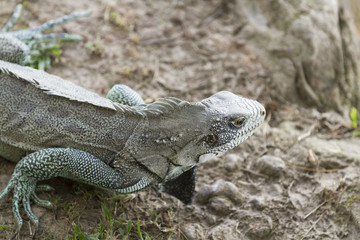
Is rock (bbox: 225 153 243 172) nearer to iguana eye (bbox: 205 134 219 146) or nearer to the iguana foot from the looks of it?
iguana eye (bbox: 205 134 219 146)

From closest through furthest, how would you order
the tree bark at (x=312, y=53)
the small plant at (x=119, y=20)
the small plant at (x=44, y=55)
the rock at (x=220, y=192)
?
the rock at (x=220, y=192) → the small plant at (x=44, y=55) → the tree bark at (x=312, y=53) → the small plant at (x=119, y=20)

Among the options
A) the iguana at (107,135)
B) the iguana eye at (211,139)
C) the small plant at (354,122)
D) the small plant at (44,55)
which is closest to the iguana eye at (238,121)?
the iguana at (107,135)

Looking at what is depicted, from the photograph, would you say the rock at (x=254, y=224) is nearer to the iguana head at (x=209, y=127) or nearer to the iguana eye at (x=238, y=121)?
the iguana head at (x=209, y=127)

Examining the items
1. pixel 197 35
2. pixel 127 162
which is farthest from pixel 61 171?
pixel 197 35

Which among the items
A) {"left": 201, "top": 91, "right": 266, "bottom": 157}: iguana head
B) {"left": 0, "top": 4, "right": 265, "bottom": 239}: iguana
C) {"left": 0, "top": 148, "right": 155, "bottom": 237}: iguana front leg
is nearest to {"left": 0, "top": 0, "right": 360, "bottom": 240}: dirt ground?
{"left": 0, "top": 148, "right": 155, "bottom": 237}: iguana front leg

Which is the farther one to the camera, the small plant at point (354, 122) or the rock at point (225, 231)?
the small plant at point (354, 122)

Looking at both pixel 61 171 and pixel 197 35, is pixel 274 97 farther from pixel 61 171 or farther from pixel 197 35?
pixel 61 171

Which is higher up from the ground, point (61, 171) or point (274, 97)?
point (61, 171)
